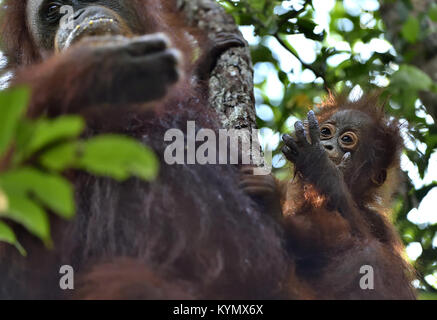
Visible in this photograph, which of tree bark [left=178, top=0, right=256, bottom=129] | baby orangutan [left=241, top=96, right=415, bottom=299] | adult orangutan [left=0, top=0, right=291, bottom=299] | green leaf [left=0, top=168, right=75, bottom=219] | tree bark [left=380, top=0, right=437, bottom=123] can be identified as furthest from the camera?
tree bark [left=178, top=0, right=256, bottom=129]

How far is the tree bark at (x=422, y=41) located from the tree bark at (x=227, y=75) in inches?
46.5

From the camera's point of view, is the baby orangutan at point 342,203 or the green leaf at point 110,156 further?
the baby orangutan at point 342,203

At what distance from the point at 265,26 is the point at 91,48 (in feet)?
7.80

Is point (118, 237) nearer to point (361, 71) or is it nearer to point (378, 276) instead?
point (378, 276)

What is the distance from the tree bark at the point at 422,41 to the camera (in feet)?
9.24

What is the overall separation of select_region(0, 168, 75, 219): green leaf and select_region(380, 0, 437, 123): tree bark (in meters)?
2.04

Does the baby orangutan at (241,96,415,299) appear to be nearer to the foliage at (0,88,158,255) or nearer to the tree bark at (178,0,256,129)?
the tree bark at (178,0,256,129)

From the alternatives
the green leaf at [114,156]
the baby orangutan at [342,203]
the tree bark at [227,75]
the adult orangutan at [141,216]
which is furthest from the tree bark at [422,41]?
the green leaf at [114,156]

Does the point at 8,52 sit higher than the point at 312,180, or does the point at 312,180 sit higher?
the point at 8,52

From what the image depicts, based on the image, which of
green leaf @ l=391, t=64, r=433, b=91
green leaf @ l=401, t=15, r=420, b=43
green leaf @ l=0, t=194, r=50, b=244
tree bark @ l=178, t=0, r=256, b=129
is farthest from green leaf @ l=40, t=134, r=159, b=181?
tree bark @ l=178, t=0, r=256, b=129

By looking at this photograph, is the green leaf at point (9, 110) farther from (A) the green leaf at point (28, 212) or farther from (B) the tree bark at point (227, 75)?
(B) the tree bark at point (227, 75)

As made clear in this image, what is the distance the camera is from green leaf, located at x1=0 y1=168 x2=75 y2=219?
4.34 ft

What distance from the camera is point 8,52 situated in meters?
4.15

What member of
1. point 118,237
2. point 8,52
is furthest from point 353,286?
point 8,52
